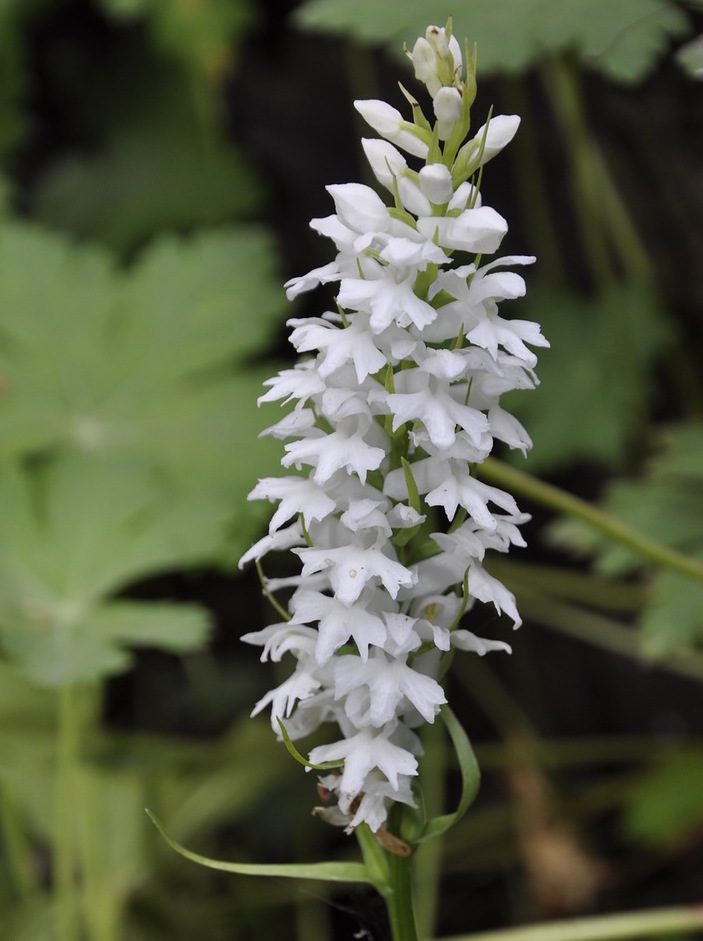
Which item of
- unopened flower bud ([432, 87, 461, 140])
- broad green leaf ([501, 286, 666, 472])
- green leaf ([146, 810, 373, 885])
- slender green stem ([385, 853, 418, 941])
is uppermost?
broad green leaf ([501, 286, 666, 472])

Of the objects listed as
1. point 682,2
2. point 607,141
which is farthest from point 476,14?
point 607,141

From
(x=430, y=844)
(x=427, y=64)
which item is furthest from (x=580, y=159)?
(x=427, y=64)

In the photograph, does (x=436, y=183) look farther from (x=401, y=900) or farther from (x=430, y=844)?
(x=430, y=844)

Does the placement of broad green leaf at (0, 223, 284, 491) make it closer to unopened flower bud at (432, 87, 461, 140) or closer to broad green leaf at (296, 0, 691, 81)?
broad green leaf at (296, 0, 691, 81)

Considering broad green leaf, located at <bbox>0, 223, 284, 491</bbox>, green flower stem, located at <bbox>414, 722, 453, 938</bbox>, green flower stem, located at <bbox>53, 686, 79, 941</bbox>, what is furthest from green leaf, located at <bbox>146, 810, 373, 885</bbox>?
broad green leaf, located at <bbox>0, 223, 284, 491</bbox>

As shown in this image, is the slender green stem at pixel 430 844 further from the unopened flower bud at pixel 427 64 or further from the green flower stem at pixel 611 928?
the unopened flower bud at pixel 427 64

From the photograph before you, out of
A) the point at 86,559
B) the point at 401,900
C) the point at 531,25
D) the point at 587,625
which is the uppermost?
the point at 531,25
